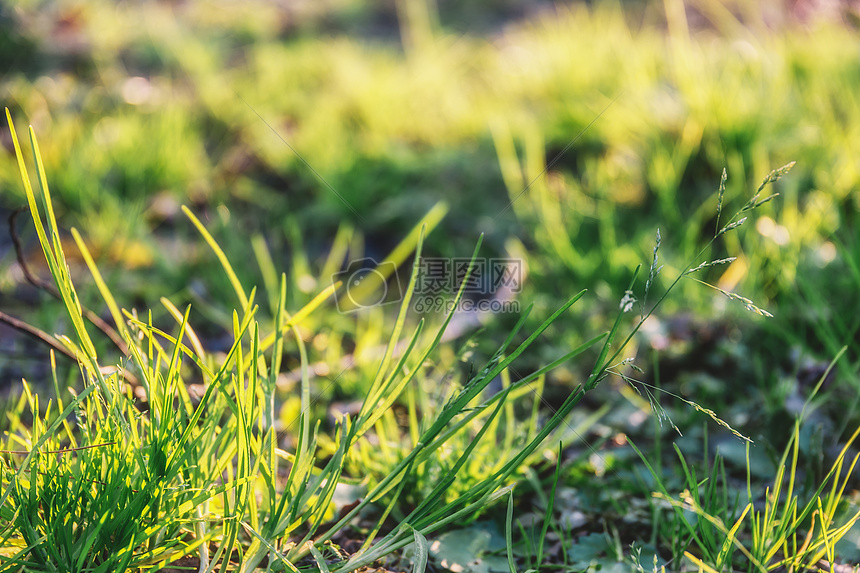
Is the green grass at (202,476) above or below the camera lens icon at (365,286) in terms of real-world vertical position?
above

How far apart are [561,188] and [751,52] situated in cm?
122

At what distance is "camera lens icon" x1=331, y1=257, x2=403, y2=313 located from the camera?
2012mm

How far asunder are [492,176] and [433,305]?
80 cm

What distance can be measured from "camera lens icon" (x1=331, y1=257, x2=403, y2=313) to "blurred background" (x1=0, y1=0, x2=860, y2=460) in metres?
0.08

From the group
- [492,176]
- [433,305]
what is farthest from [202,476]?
[492,176]

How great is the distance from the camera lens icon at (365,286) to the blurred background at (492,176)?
0.25 ft

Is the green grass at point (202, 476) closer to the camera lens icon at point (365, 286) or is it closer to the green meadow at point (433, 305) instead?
the green meadow at point (433, 305)

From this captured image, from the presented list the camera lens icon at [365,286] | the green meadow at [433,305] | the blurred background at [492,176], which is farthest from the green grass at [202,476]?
the camera lens icon at [365,286]

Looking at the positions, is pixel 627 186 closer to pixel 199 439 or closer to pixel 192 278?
pixel 192 278

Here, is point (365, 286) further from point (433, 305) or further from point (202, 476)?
point (202, 476)

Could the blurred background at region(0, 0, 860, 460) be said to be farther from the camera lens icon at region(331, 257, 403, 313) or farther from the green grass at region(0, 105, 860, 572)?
Answer: the green grass at region(0, 105, 860, 572)

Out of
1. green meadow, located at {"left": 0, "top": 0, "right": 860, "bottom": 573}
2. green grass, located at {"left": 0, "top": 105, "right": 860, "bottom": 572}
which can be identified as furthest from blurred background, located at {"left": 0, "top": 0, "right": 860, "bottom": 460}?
green grass, located at {"left": 0, "top": 105, "right": 860, "bottom": 572}

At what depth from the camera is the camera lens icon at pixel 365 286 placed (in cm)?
201

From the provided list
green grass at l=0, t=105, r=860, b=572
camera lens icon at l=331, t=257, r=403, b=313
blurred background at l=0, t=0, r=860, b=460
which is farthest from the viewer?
camera lens icon at l=331, t=257, r=403, b=313
